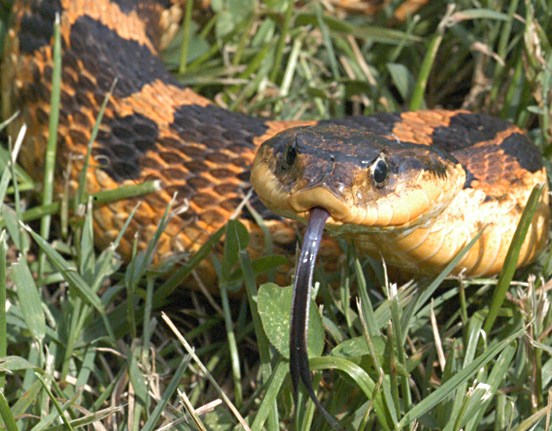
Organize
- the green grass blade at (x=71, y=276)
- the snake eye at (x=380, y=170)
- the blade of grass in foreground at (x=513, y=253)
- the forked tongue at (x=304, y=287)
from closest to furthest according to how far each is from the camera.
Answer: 1. the forked tongue at (x=304, y=287)
2. the snake eye at (x=380, y=170)
3. the blade of grass in foreground at (x=513, y=253)
4. the green grass blade at (x=71, y=276)

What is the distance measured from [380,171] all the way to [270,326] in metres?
0.48

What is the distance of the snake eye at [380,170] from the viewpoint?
1630 mm

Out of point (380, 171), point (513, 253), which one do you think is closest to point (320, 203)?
point (380, 171)

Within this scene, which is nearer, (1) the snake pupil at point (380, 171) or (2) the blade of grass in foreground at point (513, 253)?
(1) the snake pupil at point (380, 171)

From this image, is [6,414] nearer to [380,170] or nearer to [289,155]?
[289,155]

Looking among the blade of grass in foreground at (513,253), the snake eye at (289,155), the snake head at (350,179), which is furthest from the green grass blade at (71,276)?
the blade of grass in foreground at (513,253)

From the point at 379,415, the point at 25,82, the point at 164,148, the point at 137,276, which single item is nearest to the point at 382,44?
the point at 164,148

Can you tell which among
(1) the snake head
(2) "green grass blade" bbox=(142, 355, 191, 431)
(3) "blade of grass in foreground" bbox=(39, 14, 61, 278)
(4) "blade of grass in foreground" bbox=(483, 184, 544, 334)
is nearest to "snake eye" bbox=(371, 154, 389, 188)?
(1) the snake head

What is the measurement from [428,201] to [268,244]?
717 mm

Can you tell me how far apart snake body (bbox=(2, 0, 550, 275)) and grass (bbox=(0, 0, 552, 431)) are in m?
0.13

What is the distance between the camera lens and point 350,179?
5.16ft

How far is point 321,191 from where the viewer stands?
153cm

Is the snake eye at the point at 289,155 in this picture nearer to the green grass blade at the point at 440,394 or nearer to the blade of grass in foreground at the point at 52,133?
the green grass blade at the point at 440,394

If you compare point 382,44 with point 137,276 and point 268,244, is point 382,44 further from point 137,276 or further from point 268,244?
point 137,276
